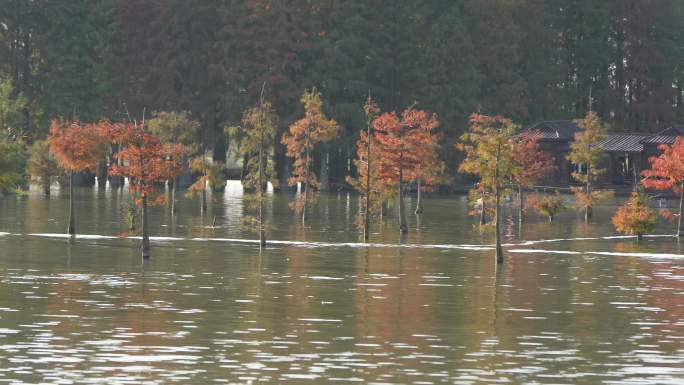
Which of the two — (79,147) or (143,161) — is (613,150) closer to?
(79,147)

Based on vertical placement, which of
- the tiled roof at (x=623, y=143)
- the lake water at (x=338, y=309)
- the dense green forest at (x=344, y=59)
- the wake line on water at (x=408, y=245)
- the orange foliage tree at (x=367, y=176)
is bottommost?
the lake water at (x=338, y=309)

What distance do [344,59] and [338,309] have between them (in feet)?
390

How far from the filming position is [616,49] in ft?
621

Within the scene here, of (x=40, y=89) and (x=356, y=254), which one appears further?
(x=40, y=89)

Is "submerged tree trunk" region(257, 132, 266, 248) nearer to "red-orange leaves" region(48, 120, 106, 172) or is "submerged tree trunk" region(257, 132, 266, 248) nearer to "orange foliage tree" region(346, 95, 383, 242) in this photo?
"orange foliage tree" region(346, 95, 383, 242)

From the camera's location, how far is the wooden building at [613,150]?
149 m

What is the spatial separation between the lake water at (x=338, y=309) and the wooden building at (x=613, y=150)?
49912 mm

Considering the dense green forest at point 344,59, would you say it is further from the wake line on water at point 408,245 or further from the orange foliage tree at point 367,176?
the wake line on water at point 408,245

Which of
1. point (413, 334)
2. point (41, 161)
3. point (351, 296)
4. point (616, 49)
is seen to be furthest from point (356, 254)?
point (616, 49)

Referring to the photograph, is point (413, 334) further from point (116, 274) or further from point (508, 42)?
point (508, 42)

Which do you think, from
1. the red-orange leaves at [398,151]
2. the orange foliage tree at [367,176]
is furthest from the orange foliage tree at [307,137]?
the red-orange leaves at [398,151]

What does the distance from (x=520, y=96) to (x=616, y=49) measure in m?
15.2

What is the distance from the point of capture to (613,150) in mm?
149750

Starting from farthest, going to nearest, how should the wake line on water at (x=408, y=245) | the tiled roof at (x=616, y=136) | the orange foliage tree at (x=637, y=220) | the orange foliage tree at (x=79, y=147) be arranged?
the tiled roof at (x=616, y=136), the orange foliage tree at (x=637, y=220), the orange foliage tree at (x=79, y=147), the wake line on water at (x=408, y=245)
